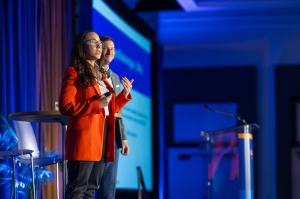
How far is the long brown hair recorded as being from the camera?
11.1ft

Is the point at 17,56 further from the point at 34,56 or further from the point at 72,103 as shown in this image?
the point at 72,103

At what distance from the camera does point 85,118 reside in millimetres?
3342

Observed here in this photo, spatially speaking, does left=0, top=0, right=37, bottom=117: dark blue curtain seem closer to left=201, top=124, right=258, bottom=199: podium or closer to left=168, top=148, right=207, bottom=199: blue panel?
left=201, top=124, right=258, bottom=199: podium

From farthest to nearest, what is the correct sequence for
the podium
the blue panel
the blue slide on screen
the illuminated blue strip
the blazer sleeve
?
the blue panel
the blue slide on screen
the illuminated blue strip
the podium
the blazer sleeve

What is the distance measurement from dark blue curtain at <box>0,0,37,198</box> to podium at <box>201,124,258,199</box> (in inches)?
61.6

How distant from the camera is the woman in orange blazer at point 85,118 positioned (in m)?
3.31

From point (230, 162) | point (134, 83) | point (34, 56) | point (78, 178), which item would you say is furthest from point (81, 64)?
point (134, 83)

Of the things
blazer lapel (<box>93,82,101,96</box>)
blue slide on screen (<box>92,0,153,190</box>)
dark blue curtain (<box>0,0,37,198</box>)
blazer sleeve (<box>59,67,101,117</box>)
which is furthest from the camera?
blue slide on screen (<box>92,0,153,190</box>)

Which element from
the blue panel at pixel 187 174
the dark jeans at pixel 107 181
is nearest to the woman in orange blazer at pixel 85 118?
the dark jeans at pixel 107 181

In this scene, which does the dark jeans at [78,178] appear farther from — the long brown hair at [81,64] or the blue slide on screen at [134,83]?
the blue slide on screen at [134,83]

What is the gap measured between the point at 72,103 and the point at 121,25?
3819 mm

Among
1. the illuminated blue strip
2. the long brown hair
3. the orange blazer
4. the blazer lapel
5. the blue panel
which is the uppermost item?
the illuminated blue strip

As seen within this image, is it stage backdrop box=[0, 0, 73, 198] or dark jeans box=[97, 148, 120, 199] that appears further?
stage backdrop box=[0, 0, 73, 198]

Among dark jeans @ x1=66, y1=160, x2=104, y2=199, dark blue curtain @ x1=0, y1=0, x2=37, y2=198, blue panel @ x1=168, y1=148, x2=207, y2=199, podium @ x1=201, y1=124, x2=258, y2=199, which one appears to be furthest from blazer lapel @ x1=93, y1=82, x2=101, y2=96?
blue panel @ x1=168, y1=148, x2=207, y2=199
